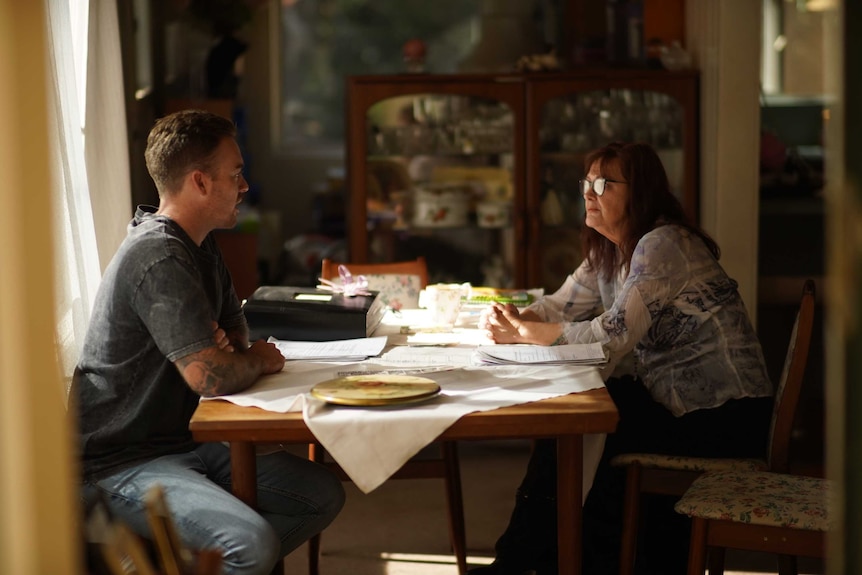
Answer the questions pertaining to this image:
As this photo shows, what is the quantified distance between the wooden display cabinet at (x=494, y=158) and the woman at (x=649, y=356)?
62.0 inches

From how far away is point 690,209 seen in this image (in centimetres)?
414

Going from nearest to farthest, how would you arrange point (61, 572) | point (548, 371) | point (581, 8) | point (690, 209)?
point (61, 572) → point (548, 371) → point (690, 209) → point (581, 8)

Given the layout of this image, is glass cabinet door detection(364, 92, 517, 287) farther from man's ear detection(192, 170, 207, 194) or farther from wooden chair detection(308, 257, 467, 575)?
man's ear detection(192, 170, 207, 194)

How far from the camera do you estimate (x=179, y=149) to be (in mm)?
2049

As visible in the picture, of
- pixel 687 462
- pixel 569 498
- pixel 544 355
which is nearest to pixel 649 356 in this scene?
pixel 687 462

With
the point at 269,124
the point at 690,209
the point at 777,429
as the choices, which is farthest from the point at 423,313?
the point at 269,124

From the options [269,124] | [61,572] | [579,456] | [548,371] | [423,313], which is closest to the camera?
[61,572]

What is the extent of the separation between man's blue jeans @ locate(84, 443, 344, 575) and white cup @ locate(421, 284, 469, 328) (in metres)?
0.53

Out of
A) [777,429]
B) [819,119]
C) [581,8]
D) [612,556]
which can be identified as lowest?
[612,556]

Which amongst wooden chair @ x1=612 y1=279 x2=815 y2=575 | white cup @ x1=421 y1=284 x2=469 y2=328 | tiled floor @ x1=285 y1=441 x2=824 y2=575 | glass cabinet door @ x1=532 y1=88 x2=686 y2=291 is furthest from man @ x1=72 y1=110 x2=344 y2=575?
glass cabinet door @ x1=532 y1=88 x2=686 y2=291

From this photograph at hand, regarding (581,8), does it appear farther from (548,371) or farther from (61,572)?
(61,572)

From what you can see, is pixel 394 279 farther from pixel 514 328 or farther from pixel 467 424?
pixel 467 424

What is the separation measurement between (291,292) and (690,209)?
2.15 meters

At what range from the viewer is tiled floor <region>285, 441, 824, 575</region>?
2.95 meters
